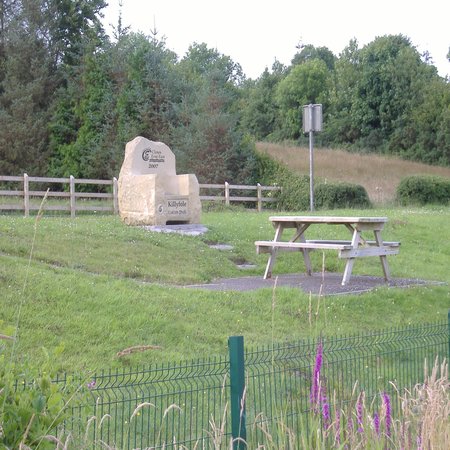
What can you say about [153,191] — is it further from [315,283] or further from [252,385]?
[252,385]

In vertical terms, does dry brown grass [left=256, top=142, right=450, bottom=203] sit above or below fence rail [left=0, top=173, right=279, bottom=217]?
above

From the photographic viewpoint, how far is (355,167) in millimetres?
40438

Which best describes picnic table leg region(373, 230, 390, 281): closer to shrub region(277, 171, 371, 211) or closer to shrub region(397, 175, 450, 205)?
shrub region(277, 171, 371, 211)

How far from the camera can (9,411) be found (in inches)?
126

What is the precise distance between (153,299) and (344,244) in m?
4.09

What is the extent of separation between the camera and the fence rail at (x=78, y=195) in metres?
24.1

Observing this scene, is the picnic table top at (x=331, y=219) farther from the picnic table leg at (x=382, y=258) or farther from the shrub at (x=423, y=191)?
the shrub at (x=423, y=191)

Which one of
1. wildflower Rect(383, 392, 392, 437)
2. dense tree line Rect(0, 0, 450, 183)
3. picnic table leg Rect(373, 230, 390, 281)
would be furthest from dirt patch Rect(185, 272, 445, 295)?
dense tree line Rect(0, 0, 450, 183)

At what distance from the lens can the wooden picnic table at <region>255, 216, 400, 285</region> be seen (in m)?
12.0

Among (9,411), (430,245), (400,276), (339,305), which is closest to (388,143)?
(430,245)

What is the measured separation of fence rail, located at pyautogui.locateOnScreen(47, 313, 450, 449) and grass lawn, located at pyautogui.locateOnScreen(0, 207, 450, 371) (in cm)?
41

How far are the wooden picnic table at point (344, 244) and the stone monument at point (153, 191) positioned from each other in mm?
4567

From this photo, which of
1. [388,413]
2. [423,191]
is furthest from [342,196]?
[388,413]

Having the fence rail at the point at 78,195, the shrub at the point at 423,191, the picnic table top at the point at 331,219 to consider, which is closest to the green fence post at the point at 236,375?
the picnic table top at the point at 331,219
